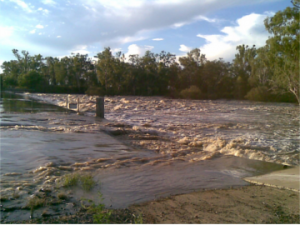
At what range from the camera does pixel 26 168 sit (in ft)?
20.0

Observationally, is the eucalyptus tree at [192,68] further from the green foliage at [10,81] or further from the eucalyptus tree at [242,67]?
the green foliage at [10,81]

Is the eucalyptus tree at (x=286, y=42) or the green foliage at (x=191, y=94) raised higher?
the eucalyptus tree at (x=286, y=42)

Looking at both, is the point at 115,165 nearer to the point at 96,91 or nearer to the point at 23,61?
the point at 96,91

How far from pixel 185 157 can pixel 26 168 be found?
175 inches

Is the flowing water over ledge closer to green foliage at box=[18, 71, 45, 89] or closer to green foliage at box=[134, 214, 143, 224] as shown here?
green foliage at box=[134, 214, 143, 224]

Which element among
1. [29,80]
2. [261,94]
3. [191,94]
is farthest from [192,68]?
[29,80]

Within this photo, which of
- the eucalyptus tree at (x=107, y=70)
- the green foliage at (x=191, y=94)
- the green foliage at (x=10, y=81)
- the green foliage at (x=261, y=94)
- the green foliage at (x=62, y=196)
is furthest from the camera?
the green foliage at (x=10, y=81)

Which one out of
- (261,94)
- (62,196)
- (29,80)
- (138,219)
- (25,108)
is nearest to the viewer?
(138,219)

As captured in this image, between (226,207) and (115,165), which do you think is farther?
(115,165)

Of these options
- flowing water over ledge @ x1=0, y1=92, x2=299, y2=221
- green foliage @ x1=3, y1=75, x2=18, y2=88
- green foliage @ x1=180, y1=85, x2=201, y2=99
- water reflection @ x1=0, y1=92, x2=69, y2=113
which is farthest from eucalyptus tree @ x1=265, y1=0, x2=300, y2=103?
green foliage @ x1=3, y1=75, x2=18, y2=88

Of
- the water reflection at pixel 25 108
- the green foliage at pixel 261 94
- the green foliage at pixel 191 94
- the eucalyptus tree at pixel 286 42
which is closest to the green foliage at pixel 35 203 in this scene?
the water reflection at pixel 25 108

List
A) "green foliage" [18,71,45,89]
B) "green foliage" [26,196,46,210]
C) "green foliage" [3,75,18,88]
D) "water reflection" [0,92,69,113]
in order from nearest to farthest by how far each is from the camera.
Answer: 1. "green foliage" [26,196,46,210]
2. "water reflection" [0,92,69,113]
3. "green foliage" [18,71,45,89]
4. "green foliage" [3,75,18,88]

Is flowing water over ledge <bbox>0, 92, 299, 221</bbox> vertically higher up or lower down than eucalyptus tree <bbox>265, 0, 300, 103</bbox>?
lower down

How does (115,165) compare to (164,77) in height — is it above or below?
below
